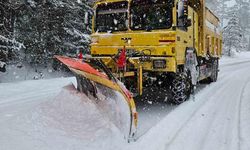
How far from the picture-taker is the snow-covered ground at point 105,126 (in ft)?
16.3

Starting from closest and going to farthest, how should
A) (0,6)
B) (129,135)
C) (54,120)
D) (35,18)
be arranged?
(129,135), (54,120), (0,6), (35,18)

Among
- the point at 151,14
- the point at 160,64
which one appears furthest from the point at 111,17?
the point at 160,64

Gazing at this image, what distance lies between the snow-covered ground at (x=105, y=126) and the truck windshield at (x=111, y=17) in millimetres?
2135

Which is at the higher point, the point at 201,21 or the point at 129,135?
the point at 201,21

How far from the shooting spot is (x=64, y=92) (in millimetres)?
6422

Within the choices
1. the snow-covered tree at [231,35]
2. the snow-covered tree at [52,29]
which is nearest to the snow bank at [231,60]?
the snow-covered tree at [231,35]

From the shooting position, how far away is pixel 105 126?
5496mm

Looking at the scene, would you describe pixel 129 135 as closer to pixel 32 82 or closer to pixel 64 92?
pixel 64 92

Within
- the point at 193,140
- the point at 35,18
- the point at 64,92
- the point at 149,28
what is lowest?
the point at 193,140

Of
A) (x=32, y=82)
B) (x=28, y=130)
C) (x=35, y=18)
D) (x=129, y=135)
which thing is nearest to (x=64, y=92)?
(x=28, y=130)

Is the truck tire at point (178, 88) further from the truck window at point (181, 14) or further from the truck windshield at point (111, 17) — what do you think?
the truck windshield at point (111, 17)

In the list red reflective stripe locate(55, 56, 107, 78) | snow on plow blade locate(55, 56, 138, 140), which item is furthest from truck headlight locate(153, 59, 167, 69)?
red reflective stripe locate(55, 56, 107, 78)

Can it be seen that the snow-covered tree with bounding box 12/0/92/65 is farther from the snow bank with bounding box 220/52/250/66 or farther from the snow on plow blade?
the snow bank with bounding box 220/52/250/66

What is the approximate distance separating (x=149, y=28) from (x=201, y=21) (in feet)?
11.5
